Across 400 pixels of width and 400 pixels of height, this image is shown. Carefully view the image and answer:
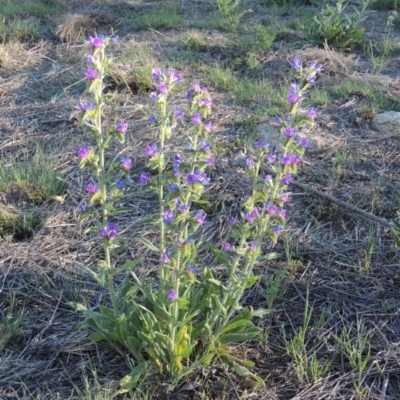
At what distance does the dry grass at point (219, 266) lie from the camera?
2199 mm

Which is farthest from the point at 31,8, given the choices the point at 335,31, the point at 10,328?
the point at 10,328

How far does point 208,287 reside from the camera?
2297mm

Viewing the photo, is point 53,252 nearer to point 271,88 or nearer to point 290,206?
point 290,206

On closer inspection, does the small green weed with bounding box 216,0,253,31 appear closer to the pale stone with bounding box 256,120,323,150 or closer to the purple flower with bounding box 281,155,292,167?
the pale stone with bounding box 256,120,323,150

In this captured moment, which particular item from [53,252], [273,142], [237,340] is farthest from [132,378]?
[273,142]

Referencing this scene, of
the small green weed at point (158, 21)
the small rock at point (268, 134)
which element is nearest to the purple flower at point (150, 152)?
the small rock at point (268, 134)

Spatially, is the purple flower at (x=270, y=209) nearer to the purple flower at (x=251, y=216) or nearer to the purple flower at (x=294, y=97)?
the purple flower at (x=251, y=216)

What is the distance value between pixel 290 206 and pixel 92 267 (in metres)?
1.15

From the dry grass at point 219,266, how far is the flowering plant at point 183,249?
11 centimetres

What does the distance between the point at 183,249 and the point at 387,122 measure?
2.51 meters

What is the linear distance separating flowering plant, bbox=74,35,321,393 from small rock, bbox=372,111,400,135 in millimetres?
1941

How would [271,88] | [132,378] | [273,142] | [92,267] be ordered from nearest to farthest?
[132,378] → [92,267] → [273,142] → [271,88]

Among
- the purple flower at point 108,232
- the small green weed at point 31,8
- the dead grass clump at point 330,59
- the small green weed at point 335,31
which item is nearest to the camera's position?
the purple flower at point 108,232

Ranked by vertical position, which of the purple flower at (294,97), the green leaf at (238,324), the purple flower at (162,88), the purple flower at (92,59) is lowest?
the green leaf at (238,324)
